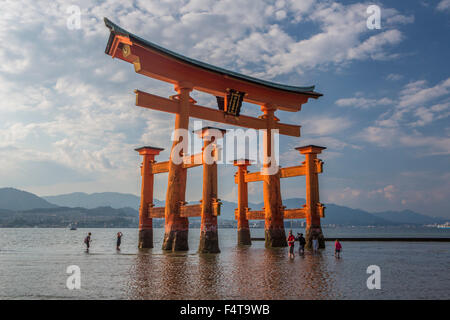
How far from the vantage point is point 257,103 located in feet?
87.8

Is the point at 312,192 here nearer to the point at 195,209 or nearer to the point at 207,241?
the point at 207,241

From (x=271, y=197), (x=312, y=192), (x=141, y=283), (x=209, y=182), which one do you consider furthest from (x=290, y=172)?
(x=141, y=283)

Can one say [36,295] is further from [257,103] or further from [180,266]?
[257,103]

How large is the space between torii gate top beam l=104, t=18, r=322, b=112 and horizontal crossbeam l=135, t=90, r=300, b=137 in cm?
131

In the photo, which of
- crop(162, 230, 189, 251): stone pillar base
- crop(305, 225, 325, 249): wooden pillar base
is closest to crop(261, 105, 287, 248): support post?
crop(305, 225, 325, 249): wooden pillar base

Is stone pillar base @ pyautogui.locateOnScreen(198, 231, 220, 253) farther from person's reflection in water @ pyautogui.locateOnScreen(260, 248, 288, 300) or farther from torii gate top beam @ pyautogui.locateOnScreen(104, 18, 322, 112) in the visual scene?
torii gate top beam @ pyautogui.locateOnScreen(104, 18, 322, 112)

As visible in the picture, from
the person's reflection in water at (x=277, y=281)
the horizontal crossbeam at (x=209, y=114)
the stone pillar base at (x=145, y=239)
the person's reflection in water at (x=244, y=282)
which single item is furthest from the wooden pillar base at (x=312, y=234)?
the person's reflection in water at (x=244, y=282)

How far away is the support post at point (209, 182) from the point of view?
20266mm

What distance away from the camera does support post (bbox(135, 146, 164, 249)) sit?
24828mm

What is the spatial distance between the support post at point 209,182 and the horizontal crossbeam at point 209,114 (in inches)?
89.5

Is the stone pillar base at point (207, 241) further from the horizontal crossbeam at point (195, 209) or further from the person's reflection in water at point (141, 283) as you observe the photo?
the person's reflection in water at point (141, 283)

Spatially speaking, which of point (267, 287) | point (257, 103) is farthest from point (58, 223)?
point (267, 287)
